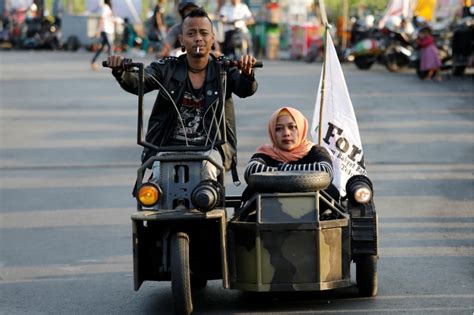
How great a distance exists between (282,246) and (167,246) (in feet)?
2.01

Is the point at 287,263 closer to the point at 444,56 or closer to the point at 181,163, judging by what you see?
the point at 181,163

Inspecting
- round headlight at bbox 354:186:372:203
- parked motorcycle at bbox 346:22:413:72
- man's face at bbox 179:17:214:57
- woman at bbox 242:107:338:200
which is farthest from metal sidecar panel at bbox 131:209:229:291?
parked motorcycle at bbox 346:22:413:72

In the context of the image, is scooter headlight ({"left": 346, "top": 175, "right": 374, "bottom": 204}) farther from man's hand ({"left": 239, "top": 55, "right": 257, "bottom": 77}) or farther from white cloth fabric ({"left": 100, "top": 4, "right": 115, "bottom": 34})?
white cloth fabric ({"left": 100, "top": 4, "right": 115, "bottom": 34})

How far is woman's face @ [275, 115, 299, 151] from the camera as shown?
7199mm

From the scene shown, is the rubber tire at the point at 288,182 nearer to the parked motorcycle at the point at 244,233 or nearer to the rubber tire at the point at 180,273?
the parked motorcycle at the point at 244,233

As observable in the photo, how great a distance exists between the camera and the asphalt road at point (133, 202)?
7.30 meters

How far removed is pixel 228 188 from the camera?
39.1ft

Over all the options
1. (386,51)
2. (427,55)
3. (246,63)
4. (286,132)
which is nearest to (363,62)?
(386,51)

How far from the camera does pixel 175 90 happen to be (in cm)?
730

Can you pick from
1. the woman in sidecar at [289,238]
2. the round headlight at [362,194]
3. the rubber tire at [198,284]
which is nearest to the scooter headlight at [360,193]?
the round headlight at [362,194]

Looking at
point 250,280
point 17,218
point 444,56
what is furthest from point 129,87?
point 444,56

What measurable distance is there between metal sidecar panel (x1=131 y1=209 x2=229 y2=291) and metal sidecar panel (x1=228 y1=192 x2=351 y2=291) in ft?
0.34

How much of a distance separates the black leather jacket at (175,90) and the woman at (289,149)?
215 mm

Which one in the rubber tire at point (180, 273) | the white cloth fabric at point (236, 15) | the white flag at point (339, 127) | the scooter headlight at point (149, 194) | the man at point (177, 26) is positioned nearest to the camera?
the rubber tire at point (180, 273)
